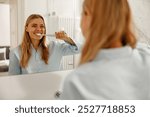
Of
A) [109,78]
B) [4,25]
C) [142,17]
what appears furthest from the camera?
[142,17]

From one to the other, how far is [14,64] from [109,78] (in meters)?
0.48

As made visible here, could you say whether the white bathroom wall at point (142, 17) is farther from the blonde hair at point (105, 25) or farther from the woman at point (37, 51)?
the blonde hair at point (105, 25)

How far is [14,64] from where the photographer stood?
0.89 meters

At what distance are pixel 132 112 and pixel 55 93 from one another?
35 cm

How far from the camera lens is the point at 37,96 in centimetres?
93

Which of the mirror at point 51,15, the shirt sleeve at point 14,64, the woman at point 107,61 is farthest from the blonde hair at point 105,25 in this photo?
the shirt sleeve at point 14,64

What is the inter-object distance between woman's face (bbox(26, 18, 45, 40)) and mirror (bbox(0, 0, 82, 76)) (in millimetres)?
26

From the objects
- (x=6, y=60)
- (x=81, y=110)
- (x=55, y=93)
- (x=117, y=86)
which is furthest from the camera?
(x=55, y=93)

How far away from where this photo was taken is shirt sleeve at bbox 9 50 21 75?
0.88 metres

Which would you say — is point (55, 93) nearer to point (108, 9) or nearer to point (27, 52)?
point (27, 52)

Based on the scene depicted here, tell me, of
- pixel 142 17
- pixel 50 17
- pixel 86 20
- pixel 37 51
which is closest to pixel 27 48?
pixel 37 51

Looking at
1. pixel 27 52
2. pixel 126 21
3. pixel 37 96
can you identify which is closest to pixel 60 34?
pixel 27 52

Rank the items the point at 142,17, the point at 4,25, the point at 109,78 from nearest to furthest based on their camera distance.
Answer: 1. the point at 109,78
2. the point at 4,25
3. the point at 142,17

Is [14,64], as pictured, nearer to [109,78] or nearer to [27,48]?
[27,48]
